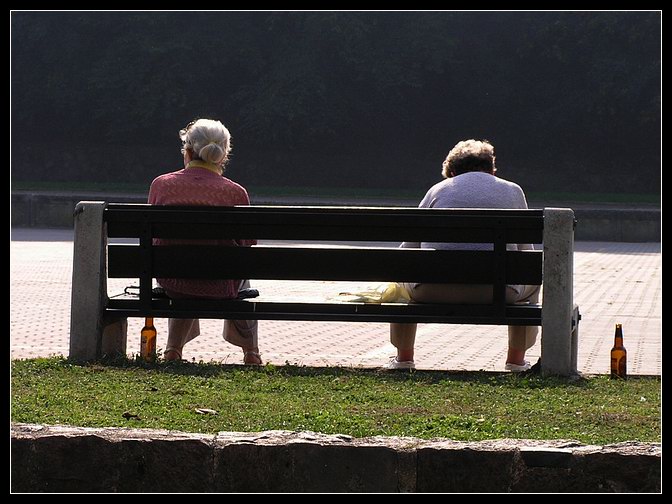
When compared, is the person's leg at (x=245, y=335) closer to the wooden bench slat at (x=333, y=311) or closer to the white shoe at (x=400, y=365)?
the wooden bench slat at (x=333, y=311)

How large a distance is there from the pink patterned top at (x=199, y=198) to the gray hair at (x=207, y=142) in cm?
9

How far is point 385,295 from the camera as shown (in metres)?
7.33

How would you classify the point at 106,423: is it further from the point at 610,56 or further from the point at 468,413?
the point at 610,56

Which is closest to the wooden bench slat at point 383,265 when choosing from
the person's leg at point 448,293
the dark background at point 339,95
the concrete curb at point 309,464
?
the person's leg at point 448,293

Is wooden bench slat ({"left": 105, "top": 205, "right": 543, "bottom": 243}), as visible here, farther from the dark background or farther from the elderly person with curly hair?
the dark background

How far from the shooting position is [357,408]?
18.3 ft

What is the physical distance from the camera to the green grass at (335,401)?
5.14 m

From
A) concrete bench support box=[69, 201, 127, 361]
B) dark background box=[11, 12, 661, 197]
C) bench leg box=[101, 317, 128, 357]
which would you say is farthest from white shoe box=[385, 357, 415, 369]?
dark background box=[11, 12, 661, 197]

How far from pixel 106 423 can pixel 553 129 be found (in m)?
37.6

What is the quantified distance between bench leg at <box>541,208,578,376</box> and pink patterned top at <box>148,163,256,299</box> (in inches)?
65.5

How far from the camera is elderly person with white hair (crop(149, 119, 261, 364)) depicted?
736 centimetres

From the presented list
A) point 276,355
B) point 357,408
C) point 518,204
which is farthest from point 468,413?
point 276,355

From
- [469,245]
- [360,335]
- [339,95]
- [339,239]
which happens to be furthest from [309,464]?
[339,95]

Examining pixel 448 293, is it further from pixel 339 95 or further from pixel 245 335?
pixel 339 95
